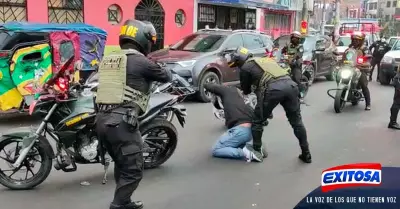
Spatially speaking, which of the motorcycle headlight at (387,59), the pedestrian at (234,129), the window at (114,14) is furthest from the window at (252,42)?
the pedestrian at (234,129)

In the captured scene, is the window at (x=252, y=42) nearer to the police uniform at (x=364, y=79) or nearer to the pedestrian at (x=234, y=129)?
the police uniform at (x=364, y=79)

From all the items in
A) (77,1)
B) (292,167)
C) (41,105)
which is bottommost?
(292,167)

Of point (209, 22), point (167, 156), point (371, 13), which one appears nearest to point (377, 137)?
point (167, 156)

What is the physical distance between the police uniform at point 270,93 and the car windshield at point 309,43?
8.39 meters

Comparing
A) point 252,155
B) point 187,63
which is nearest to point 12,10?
point 187,63

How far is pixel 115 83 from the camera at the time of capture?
4031 mm

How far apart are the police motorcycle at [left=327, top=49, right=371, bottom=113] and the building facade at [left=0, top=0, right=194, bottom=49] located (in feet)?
26.7

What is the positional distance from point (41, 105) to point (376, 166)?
142 inches

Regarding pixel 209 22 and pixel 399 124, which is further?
pixel 209 22

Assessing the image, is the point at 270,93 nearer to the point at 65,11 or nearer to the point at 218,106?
the point at 218,106

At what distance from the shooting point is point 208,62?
10594 mm

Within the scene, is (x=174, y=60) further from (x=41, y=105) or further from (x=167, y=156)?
(x=41, y=105)

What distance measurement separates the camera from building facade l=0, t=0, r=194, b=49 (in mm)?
13406

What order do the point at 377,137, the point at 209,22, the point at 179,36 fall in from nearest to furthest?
the point at 377,137 < the point at 179,36 < the point at 209,22
